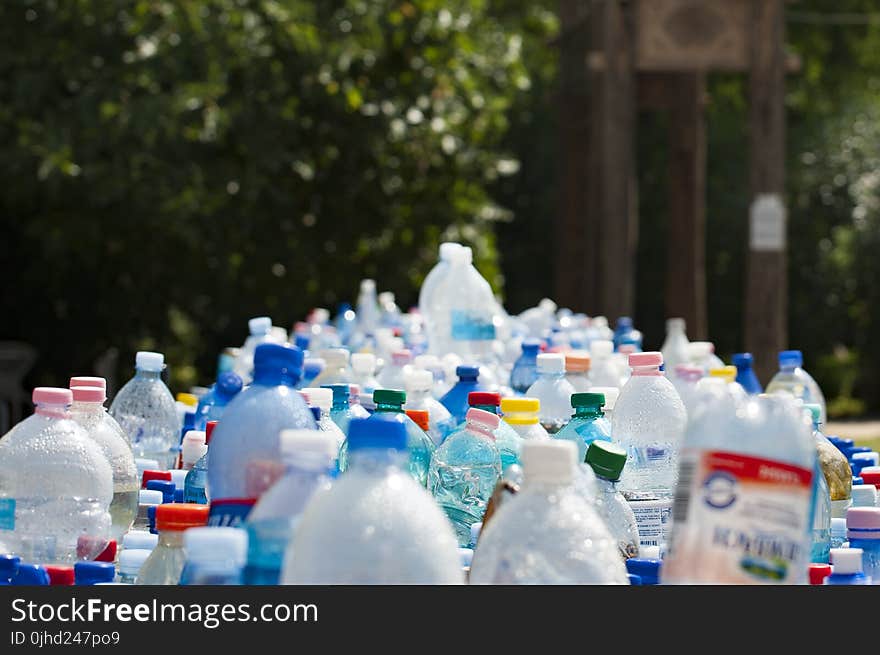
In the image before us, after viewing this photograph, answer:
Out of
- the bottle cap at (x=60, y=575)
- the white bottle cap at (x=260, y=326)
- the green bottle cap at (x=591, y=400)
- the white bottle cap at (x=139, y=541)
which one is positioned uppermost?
the white bottle cap at (x=260, y=326)

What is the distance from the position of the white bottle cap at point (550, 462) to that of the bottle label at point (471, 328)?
132 inches

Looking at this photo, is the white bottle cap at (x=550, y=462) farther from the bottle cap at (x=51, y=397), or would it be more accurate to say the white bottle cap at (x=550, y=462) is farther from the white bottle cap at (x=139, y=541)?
the bottle cap at (x=51, y=397)

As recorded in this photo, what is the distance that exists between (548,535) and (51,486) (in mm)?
1141

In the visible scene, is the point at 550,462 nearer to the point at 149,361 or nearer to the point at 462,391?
the point at 462,391

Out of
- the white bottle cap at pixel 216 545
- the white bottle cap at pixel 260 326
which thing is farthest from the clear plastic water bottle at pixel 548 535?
the white bottle cap at pixel 260 326

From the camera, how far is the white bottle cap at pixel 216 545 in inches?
73.8

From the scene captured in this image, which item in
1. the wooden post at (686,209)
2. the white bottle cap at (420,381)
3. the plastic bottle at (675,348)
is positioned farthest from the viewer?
the wooden post at (686,209)

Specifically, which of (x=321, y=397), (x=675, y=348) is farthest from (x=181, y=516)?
(x=675, y=348)

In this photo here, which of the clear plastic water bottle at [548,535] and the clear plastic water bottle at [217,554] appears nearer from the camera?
the clear plastic water bottle at [217,554]

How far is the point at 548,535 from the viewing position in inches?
79.2

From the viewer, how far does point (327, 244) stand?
11.5 metres
